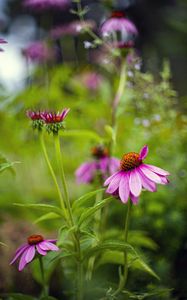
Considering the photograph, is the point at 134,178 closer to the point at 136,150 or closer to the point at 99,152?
the point at 99,152

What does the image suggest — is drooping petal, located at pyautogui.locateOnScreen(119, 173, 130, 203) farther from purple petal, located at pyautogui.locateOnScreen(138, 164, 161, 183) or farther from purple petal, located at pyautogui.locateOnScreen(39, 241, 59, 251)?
purple petal, located at pyautogui.locateOnScreen(39, 241, 59, 251)

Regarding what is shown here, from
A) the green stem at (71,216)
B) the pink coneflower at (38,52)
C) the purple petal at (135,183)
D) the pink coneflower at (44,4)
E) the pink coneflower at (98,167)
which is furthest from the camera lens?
the pink coneflower at (38,52)

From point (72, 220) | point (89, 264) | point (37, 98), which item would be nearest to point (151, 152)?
point (37, 98)

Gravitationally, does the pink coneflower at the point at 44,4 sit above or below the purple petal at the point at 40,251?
above

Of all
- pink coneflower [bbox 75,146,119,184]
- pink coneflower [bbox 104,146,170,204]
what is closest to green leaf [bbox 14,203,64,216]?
pink coneflower [bbox 104,146,170,204]

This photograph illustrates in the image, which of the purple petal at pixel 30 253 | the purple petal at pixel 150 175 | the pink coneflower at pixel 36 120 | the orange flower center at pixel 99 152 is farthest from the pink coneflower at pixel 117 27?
the purple petal at pixel 30 253

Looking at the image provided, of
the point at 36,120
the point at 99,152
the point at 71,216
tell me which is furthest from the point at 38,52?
the point at 71,216

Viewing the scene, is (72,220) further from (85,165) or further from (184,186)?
(184,186)

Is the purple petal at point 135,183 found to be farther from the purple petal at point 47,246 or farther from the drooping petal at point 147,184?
the purple petal at point 47,246
